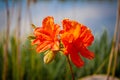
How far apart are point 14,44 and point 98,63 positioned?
1.93ft

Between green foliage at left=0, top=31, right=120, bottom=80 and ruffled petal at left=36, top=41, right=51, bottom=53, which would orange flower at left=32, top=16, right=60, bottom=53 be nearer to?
ruffled petal at left=36, top=41, right=51, bottom=53

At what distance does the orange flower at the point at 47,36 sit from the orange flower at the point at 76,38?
0.02 metres

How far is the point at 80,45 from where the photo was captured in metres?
0.68

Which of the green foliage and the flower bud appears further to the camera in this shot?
the green foliage

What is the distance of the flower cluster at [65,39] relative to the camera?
66cm

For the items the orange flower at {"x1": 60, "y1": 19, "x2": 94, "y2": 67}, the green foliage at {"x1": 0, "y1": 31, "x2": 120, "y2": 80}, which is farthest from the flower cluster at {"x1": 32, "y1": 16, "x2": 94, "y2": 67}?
the green foliage at {"x1": 0, "y1": 31, "x2": 120, "y2": 80}

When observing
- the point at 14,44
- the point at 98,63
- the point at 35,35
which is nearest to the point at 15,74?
the point at 14,44

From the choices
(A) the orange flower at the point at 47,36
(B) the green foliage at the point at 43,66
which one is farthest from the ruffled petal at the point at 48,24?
(B) the green foliage at the point at 43,66

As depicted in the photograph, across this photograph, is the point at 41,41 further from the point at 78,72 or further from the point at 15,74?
the point at 78,72

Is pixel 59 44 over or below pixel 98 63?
over

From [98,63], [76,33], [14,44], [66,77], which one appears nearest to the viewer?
[76,33]

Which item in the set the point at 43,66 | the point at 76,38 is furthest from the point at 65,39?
the point at 43,66

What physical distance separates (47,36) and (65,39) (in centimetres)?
4

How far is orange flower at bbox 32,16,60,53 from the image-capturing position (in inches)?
26.4
